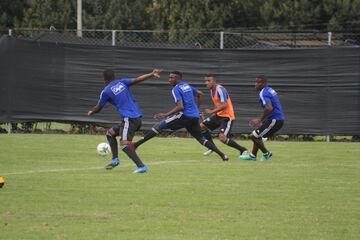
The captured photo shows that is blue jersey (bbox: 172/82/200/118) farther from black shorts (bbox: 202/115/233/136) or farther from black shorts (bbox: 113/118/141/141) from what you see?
black shorts (bbox: 113/118/141/141)

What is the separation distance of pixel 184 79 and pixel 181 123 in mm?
7124

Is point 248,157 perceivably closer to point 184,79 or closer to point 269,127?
point 269,127

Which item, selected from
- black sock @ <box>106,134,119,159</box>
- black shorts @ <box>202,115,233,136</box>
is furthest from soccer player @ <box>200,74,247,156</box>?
black sock @ <box>106,134,119,159</box>

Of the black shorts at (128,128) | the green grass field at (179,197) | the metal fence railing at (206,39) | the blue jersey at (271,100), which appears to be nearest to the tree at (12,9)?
the metal fence railing at (206,39)

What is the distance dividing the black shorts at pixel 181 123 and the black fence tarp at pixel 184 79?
22.0ft

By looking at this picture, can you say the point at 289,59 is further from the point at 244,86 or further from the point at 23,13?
the point at 23,13

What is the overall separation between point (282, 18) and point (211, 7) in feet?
11.8

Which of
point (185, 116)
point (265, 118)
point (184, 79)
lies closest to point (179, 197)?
point (185, 116)

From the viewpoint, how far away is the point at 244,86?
23406 millimetres

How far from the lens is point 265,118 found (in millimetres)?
17297

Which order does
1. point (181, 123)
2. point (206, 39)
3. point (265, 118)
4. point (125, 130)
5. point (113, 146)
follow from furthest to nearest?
point (206, 39) < point (265, 118) < point (181, 123) < point (113, 146) < point (125, 130)

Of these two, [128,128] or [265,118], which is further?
[265,118]

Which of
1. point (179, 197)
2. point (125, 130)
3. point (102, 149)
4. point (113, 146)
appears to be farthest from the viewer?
point (102, 149)

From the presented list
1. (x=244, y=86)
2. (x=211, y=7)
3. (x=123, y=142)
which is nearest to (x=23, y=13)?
(x=211, y=7)
